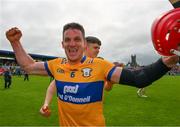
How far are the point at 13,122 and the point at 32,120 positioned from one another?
646mm

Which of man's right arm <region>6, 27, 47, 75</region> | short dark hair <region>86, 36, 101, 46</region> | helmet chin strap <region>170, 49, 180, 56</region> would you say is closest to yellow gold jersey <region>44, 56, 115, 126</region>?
man's right arm <region>6, 27, 47, 75</region>

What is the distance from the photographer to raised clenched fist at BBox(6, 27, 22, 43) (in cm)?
429

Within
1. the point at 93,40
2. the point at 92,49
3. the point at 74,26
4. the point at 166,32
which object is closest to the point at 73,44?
the point at 74,26

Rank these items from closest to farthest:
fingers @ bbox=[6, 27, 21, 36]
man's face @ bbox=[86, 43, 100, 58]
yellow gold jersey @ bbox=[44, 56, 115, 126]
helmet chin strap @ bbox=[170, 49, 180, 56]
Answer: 1. helmet chin strap @ bbox=[170, 49, 180, 56]
2. yellow gold jersey @ bbox=[44, 56, 115, 126]
3. fingers @ bbox=[6, 27, 21, 36]
4. man's face @ bbox=[86, 43, 100, 58]

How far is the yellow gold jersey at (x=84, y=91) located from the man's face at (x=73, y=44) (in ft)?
0.42

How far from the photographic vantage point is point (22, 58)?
454 centimetres

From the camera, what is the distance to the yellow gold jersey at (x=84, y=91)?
13.4 feet

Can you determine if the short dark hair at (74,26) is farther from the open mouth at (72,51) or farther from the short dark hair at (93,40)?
the short dark hair at (93,40)

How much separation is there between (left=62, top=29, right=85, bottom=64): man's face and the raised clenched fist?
581 millimetres

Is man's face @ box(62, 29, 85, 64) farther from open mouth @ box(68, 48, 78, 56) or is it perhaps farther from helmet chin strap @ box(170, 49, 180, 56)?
helmet chin strap @ box(170, 49, 180, 56)

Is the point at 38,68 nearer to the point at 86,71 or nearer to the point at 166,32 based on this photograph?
the point at 86,71

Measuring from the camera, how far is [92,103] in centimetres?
409

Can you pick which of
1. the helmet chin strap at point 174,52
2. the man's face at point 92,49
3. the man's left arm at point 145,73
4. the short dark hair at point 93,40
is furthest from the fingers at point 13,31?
the short dark hair at point 93,40

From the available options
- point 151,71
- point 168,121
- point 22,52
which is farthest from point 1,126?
point 151,71
